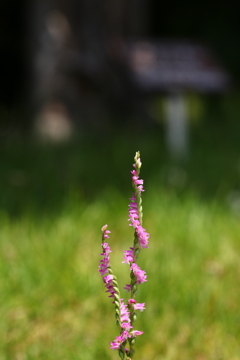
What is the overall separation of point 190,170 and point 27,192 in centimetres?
126

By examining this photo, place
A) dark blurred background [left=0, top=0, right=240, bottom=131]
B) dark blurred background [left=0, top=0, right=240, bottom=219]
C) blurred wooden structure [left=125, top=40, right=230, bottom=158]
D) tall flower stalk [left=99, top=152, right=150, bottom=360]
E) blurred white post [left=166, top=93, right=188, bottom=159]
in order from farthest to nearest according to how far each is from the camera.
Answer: dark blurred background [left=0, top=0, right=240, bottom=131]
blurred white post [left=166, top=93, right=188, bottom=159]
blurred wooden structure [left=125, top=40, right=230, bottom=158]
dark blurred background [left=0, top=0, right=240, bottom=219]
tall flower stalk [left=99, top=152, right=150, bottom=360]

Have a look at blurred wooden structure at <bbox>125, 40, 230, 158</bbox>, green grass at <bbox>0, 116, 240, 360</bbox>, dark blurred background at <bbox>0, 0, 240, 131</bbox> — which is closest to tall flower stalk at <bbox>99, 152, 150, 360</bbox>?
green grass at <bbox>0, 116, 240, 360</bbox>

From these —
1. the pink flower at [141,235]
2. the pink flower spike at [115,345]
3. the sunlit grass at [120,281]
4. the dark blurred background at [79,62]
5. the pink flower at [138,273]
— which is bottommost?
the pink flower spike at [115,345]

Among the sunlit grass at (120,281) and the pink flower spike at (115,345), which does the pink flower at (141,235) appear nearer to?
the pink flower spike at (115,345)

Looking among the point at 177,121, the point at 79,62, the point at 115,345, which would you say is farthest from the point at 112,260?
the point at 79,62

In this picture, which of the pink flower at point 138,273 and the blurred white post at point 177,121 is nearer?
the pink flower at point 138,273

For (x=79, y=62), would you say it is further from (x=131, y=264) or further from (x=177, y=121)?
(x=131, y=264)

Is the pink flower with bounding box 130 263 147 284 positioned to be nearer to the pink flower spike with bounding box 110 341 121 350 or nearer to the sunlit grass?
the pink flower spike with bounding box 110 341 121 350

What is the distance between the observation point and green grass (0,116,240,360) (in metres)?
2.55

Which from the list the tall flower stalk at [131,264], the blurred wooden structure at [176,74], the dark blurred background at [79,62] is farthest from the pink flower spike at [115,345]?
the dark blurred background at [79,62]

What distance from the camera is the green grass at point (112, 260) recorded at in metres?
2.55

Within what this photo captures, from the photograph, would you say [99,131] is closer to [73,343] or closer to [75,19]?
[75,19]

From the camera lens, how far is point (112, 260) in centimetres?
324

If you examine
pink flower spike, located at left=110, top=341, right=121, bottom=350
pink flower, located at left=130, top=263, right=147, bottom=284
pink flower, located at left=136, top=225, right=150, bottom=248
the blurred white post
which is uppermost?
the blurred white post
